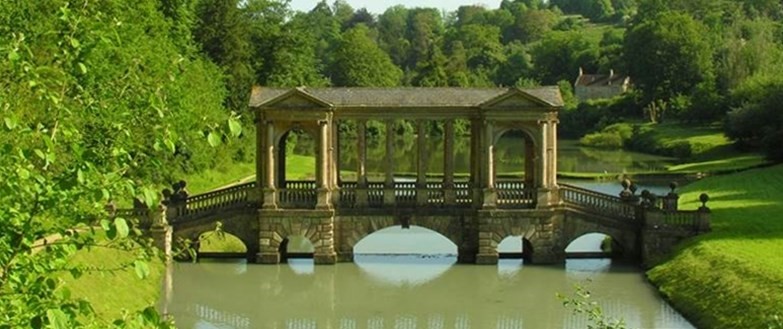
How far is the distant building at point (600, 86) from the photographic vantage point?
15800cm

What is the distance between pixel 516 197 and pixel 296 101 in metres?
8.45

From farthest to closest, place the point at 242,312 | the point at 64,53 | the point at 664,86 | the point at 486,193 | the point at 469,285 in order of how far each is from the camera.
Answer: the point at 664,86
the point at 486,193
the point at 469,285
the point at 242,312
the point at 64,53

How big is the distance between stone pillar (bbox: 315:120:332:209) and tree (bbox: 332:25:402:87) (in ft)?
313

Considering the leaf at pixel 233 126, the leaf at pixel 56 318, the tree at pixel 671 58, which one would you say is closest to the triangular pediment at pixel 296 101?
the leaf at pixel 233 126

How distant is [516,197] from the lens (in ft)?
135

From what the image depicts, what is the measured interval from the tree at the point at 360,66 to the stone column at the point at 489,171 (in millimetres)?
95499

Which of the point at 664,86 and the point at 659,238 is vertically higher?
the point at 664,86

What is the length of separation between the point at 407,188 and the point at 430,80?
89.7 m

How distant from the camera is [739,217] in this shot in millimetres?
43406

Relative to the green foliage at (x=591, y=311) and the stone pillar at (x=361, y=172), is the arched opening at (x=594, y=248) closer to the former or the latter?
the stone pillar at (x=361, y=172)

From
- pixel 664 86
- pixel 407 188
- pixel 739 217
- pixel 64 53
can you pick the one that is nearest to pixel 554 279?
pixel 407 188

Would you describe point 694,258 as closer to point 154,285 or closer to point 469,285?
point 469,285

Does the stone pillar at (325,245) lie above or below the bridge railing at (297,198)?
below

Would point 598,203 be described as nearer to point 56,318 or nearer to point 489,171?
point 489,171
